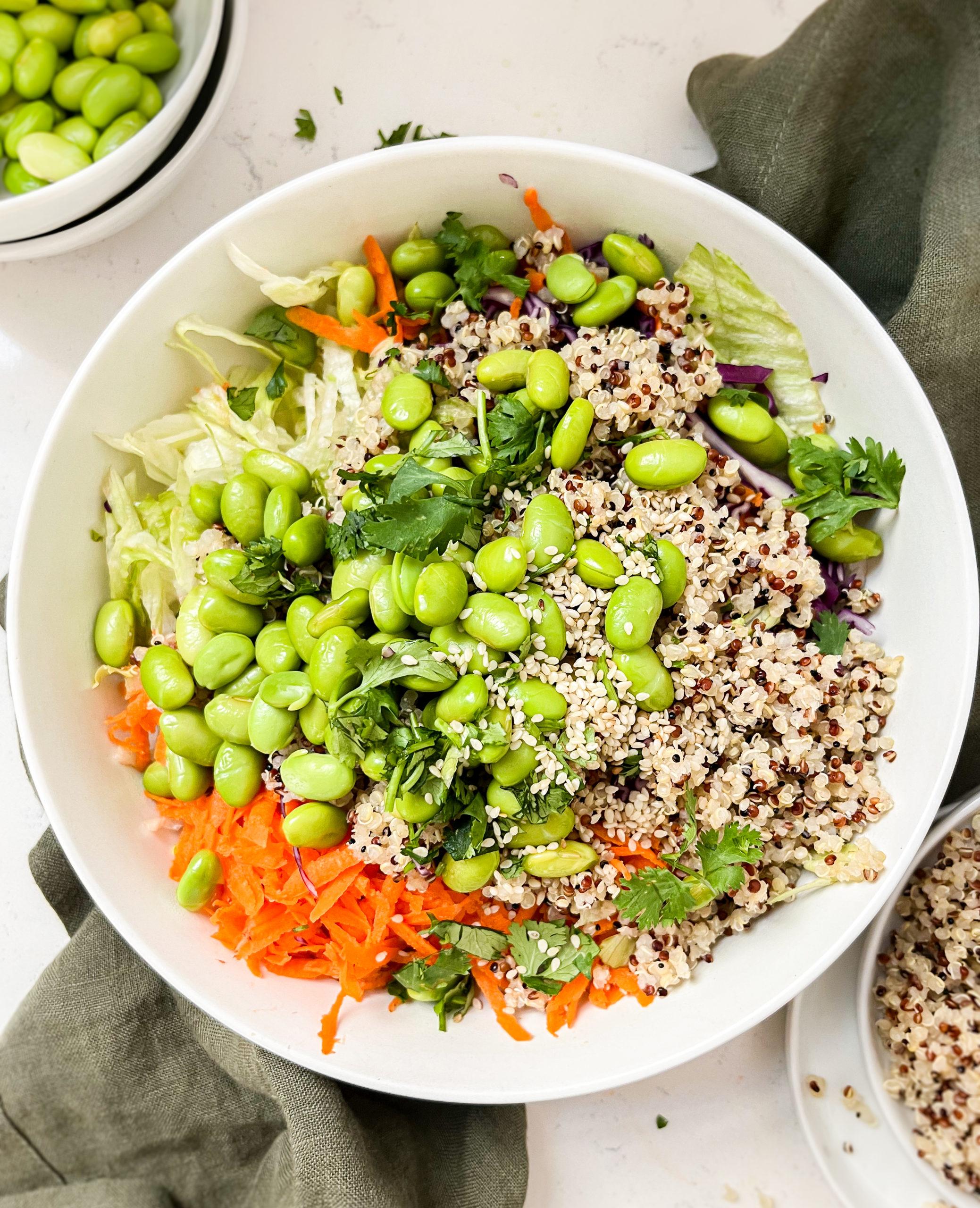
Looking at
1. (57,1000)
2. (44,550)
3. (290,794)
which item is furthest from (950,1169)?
(44,550)

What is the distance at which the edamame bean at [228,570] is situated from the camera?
224 centimetres

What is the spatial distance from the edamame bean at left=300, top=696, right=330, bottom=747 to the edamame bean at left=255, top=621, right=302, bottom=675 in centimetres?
10

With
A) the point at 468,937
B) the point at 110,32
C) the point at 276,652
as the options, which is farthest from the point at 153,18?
the point at 468,937

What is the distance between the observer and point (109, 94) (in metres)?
2.53

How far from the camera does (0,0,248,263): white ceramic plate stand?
253 cm

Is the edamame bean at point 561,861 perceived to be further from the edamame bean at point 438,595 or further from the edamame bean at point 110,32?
the edamame bean at point 110,32

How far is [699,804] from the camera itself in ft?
7.28

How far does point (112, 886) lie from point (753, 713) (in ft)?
5.10

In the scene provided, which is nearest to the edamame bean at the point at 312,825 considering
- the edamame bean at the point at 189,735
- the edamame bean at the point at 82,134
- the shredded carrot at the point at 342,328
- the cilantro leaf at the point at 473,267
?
the edamame bean at the point at 189,735

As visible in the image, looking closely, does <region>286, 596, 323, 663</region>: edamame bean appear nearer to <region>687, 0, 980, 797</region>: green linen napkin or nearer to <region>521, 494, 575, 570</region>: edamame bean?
<region>521, 494, 575, 570</region>: edamame bean

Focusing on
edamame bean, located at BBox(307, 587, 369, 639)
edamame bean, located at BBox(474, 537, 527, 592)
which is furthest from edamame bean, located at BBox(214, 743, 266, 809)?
edamame bean, located at BBox(474, 537, 527, 592)

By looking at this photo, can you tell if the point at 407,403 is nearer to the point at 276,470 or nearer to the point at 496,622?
the point at 276,470

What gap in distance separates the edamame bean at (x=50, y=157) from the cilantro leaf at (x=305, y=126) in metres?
0.58

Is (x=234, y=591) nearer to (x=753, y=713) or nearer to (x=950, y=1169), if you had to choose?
(x=753, y=713)
